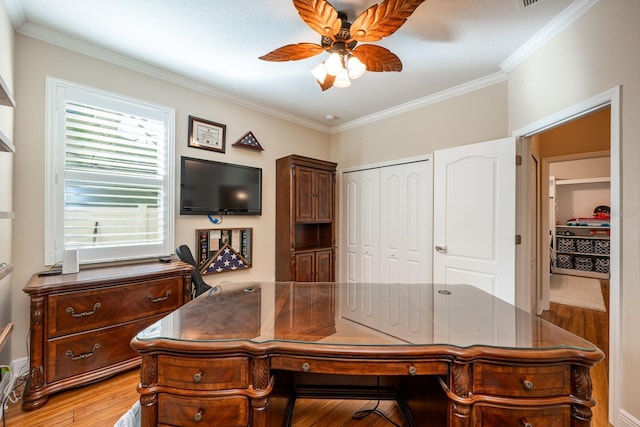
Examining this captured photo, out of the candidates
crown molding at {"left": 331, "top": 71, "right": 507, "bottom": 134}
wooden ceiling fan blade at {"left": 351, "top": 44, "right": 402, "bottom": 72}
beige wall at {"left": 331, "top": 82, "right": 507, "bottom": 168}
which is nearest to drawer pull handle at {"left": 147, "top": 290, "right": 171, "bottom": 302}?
wooden ceiling fan blade at {"left": 351, "top": 44, "right": 402, "bottom": 72}

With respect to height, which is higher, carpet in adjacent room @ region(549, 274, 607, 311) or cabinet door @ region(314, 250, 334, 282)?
cabinet door @ region(314, 250, 334, 282)

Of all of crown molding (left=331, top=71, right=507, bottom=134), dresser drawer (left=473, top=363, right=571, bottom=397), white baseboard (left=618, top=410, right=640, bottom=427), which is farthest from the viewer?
crown molding (left=331, top=71, right=507, bottom=134)

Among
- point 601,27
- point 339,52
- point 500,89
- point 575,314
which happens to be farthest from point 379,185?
point 575,314

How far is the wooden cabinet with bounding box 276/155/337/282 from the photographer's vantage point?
11.2ft

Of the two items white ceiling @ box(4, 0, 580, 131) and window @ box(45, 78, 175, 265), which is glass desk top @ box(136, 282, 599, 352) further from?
white ceiling @ box(4, 0, 580, 131)

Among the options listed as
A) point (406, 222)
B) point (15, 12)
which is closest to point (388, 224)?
point (406, 222)

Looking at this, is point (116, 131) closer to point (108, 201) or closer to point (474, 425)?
point (108, 201)

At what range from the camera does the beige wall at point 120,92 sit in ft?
6.64

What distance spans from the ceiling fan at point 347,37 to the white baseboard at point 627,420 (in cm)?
256

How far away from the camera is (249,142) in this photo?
10.9 feet

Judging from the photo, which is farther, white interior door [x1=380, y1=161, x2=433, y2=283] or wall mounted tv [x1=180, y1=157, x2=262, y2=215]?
white interior door [x1=380, y1=161, x2=433, y2=283]

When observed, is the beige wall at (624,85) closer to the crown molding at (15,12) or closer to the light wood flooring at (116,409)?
the light wood flooring at (116,409)

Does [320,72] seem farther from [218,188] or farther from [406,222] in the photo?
[406,222]

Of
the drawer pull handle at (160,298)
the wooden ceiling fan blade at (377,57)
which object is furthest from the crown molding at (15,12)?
the wooden ceiling fan blade at (377,57)
